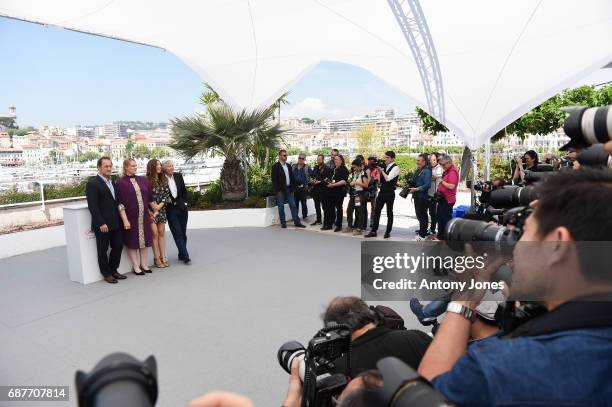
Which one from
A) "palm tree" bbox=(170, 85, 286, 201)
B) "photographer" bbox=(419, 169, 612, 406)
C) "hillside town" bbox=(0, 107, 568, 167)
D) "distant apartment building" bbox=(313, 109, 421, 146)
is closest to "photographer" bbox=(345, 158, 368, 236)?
"hillside town" bbox=(0, 107, 568, 167)

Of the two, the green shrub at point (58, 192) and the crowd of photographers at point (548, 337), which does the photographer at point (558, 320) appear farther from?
the green shrub at point (58, 192)

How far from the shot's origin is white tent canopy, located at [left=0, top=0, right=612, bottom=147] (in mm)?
7086

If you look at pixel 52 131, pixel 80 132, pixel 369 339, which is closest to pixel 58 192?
pixel 369 339

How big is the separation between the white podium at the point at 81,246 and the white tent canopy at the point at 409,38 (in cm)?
415

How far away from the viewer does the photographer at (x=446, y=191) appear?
702 cm

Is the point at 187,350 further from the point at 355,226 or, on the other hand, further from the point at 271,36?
the point at 271,36

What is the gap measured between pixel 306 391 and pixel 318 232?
7304 mm

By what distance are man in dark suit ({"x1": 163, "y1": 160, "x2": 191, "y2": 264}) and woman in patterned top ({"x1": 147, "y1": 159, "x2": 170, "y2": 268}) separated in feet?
0.30

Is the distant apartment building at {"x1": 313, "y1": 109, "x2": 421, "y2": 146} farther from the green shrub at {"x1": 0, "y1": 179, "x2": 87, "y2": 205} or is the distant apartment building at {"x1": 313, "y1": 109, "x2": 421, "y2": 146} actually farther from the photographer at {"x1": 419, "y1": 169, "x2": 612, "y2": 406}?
the photographer at {"x1": 419, "y1": 169, "x2": 612, "y2": 406}

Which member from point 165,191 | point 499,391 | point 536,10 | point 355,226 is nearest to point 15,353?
point 165,191

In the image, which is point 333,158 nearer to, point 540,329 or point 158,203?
point 158,203

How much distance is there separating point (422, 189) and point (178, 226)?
14.3 feet

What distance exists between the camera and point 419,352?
1.87 metres

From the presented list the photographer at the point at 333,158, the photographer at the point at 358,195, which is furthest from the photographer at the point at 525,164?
the photographer at the point at 333,158
